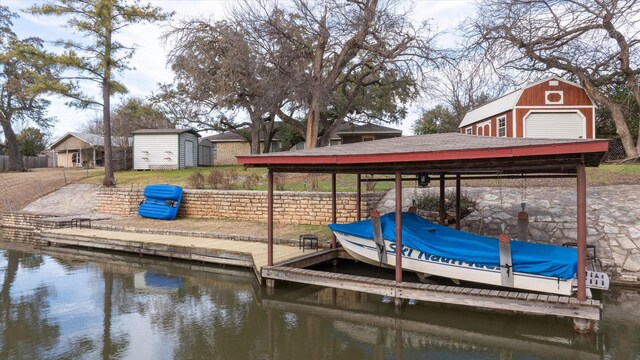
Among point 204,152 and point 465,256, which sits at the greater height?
point 204,152

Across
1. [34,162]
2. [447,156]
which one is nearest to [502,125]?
[447,156]

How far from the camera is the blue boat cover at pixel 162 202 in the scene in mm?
15297

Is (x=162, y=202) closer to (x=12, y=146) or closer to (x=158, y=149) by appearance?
(x=158, y=149)

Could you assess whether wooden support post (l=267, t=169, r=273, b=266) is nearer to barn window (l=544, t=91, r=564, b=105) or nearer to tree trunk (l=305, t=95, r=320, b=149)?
tree trunk (l=305, t=95, r=320, b=149)

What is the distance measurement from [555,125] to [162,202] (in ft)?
58.0

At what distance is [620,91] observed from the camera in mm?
23156

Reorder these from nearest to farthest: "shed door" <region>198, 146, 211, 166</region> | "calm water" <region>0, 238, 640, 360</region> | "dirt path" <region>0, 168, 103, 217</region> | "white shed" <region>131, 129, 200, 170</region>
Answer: "calm water" <region>0, 238, 640, 360</region> < "dirt path" <region>0, 168, 103, 217</region> < "white shed" <region>131, 129, 200, 170</region> < "shed door" <region>198, 146, 211, 166</region>

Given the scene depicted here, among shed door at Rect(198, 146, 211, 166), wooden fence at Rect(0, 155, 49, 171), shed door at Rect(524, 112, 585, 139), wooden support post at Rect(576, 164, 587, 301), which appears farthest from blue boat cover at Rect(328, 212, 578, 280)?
wooden fence at Rect(0, 155, 49, 171)

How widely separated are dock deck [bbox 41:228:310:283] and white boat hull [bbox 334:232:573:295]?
1.51 metres

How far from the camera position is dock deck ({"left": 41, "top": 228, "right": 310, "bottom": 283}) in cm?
996

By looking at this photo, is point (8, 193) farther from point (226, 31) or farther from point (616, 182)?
point (616, 182)

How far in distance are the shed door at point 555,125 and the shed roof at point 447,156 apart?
1496 centimetres

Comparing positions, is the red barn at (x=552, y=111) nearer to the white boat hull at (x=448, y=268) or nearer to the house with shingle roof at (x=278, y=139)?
the house with shingle roof at (x=278, y=139)

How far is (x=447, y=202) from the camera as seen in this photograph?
451 inches
